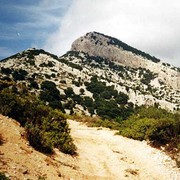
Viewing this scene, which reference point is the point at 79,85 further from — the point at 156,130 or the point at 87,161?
the point at 87,161

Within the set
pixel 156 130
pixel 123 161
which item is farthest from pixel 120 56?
pixel 123 161

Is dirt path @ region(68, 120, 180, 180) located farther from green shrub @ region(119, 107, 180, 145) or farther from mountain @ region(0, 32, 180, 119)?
mountain @ region(0, 32, 180, 119)

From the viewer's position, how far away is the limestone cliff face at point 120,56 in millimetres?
156375

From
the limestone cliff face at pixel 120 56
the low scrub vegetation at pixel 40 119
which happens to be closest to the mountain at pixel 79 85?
the limestone cliff face at pixel 120 56

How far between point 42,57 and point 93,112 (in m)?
40.3

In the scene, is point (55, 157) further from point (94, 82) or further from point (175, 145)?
point (94, 82)

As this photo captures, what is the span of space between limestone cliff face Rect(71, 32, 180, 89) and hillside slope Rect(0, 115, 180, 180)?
136561 mm

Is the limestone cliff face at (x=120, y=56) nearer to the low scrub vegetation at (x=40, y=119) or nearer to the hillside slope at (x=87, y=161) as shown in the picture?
the hillside slope at (x=87, y=161)

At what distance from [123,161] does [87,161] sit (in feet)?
7.66

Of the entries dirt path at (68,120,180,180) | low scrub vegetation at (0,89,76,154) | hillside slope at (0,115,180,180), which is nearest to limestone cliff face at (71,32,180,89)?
dirt path at (68,120,180,180)

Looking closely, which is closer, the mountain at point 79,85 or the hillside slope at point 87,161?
the hillside slope at point 87,161

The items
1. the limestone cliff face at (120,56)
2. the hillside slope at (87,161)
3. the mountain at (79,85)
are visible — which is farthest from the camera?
the limestone cliff face at (120,56)

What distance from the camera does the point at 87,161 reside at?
16.5 m

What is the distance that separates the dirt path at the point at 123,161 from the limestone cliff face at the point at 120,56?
135 metres
